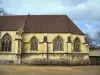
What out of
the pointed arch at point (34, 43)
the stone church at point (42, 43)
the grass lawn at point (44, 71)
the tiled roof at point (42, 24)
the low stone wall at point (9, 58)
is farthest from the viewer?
the tiled roof at point (42, 24)

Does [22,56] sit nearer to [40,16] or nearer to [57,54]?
[57,54]

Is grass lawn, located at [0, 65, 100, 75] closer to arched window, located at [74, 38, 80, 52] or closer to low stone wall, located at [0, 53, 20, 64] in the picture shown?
low stone wall, located at [0, 53, 20, 64]

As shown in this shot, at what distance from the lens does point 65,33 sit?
4478 cm

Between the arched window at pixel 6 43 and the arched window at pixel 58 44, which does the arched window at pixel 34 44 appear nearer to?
the arched window at pixel 58 44

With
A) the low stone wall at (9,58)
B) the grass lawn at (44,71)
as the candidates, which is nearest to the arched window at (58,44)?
the low stone wall at (9,58)

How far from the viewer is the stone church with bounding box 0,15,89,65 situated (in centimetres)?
4384

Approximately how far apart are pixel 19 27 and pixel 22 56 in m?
5.65

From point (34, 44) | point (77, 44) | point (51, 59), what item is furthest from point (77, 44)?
point (34, 44)

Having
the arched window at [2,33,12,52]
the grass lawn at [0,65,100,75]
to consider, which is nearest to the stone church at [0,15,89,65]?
the arched window at [2,33,12,52]

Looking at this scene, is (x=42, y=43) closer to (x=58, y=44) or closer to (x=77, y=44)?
(x=58, y=44)

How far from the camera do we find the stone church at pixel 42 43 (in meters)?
43.8

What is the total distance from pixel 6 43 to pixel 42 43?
22.1ft

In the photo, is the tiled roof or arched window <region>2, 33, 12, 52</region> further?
the tiled roof

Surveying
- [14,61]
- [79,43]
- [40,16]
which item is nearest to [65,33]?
[79,43]
